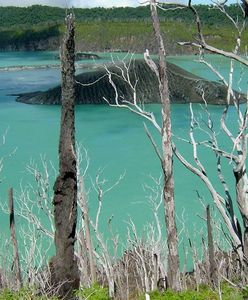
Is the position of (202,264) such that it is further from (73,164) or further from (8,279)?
(73,164)

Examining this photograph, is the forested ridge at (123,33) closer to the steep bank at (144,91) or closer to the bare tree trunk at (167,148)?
the steep bank at (144,91)

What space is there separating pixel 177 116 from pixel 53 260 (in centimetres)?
1967

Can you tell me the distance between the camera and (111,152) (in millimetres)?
18578

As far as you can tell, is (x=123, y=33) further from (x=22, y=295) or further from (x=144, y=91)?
(x=22, y=295)

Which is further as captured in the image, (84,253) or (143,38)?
(143,38)

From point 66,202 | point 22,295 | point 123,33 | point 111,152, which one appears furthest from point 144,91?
point 123,33

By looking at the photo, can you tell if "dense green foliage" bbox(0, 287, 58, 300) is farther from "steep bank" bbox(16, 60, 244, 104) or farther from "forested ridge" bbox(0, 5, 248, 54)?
"forested ridge" bbox(0, 5, 248, 54)

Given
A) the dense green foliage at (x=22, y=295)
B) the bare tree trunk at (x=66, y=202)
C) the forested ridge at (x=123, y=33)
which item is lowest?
the dense green foliage at (x=22, y=295)

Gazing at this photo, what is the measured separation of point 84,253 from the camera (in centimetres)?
744

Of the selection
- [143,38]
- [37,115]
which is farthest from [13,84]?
[143,38]

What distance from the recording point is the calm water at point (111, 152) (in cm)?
1308

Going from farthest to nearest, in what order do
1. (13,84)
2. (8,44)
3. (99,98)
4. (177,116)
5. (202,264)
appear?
(8,44)
(13,84)
(99,98)
(177,116)
(202,264)

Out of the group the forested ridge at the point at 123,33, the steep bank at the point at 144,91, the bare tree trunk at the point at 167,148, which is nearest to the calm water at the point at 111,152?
the bare tree trunk at the point at 167,148

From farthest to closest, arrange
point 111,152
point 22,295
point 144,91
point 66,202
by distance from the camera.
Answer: point 144,91, point 111,152, point 66,202, point 22,295
